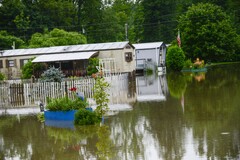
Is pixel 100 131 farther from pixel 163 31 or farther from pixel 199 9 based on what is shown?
pixel 163 31

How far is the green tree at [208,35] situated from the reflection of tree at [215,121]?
36.7 meters

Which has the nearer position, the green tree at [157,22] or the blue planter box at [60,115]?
the blue planter box at [60,115]

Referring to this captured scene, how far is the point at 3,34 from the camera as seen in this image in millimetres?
63281

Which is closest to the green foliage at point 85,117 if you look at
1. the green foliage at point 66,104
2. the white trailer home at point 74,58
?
the green foliage at point 66,104

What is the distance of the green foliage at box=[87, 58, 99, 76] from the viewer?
36.8 meters

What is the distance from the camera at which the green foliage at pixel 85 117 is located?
1594cm

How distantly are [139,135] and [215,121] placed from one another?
10.1ft

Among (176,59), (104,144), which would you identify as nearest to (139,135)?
(104,144)

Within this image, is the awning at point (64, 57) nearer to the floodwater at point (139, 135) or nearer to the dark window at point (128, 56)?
the dark window at point (128, 56)

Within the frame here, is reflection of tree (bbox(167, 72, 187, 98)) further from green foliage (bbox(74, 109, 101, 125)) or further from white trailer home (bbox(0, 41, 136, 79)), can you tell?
green foliage (bbox(74, 109, 101, 125))

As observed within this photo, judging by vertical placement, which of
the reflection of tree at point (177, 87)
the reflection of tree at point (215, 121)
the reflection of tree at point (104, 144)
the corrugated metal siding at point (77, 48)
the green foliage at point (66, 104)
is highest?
the corrugated metal siding at point (77, 48)

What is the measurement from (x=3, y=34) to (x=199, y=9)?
Answer: 95.8ft

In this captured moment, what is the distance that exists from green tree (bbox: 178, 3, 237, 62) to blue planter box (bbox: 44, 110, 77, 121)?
44.8 meters

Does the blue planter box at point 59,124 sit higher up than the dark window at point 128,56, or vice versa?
the dark window at point 128,56
